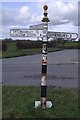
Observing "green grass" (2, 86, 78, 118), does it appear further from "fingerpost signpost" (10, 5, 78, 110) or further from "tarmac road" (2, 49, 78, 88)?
"tarmac road" (2, 49, 78, 88)

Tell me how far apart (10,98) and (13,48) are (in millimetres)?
40482

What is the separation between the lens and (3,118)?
23.1ft

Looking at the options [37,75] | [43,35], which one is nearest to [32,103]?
[43,35]

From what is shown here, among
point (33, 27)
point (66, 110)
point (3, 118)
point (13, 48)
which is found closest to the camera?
point (3, 118)

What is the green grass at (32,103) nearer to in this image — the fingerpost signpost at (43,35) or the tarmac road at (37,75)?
the fingerpost signpost at (43,35)

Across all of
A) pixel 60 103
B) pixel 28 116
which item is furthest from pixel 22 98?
pixel 28 116

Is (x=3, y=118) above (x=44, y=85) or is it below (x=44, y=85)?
below

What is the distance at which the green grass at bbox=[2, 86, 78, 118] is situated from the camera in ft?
24.2

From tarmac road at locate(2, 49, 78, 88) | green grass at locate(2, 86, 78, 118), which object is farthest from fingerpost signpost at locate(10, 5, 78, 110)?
tarmac road at locate(2, 49, 78, 88)

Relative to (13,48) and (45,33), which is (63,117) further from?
(13,48)

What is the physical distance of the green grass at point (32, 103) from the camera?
290 inches

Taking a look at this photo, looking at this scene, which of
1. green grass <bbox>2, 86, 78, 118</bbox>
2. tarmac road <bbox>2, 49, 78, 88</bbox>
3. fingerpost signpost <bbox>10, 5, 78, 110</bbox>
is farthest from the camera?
tarmac road <bbox>2, 49, 78, 88</bbox>

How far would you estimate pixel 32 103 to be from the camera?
324 inches

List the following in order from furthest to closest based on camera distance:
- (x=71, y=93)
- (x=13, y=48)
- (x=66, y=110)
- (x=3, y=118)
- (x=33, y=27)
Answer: (x=13, y=48) < (x=71, y=93) < (x=33, y=27) < (x=66, y=110) < (x=3, y=118)
